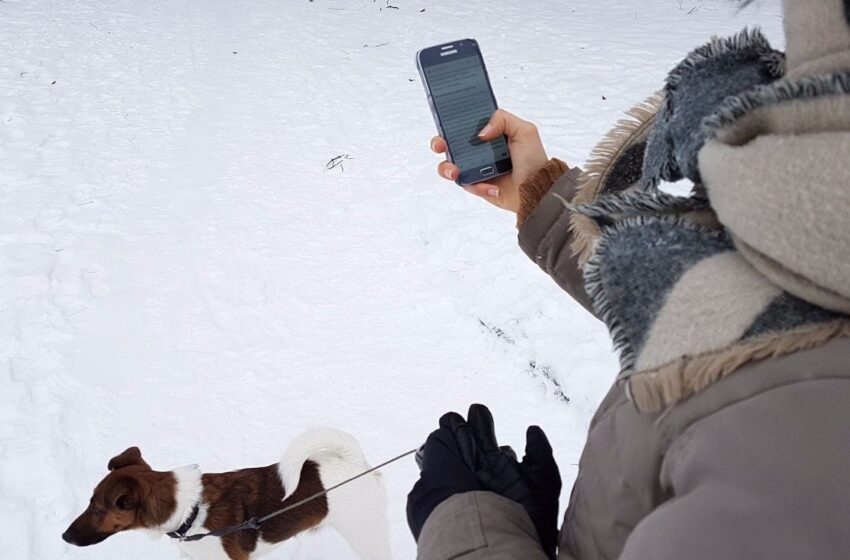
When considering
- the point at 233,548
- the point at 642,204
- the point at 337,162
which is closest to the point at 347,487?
the point at 233,548

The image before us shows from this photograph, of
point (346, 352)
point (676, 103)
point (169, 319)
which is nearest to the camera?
point (676, 103)

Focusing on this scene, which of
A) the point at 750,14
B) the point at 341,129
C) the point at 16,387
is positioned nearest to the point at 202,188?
the point at 341,129

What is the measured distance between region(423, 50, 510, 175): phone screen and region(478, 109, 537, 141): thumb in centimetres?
3

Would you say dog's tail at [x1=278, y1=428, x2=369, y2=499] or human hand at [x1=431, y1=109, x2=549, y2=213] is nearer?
human hand at [x1=431, y1=109, x2=549, y2=213]

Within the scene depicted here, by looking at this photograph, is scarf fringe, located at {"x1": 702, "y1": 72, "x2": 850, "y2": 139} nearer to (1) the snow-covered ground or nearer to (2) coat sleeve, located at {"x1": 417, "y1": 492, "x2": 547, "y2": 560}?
(1) the snow-covered ground

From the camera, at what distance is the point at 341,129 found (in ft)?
20.6

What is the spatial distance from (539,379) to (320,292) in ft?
5.67

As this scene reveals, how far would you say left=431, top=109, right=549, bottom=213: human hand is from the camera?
6.16ft

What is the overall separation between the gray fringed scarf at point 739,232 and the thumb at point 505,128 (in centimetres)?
99

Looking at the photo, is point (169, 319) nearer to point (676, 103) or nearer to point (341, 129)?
point (341, 129)

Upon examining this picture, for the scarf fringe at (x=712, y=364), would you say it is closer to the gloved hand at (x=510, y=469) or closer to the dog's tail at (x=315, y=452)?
the gloved hand at (x=510, y=469)

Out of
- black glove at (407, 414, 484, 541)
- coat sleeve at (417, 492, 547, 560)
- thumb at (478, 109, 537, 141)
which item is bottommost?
black glove at (407, 414, 484, 541)

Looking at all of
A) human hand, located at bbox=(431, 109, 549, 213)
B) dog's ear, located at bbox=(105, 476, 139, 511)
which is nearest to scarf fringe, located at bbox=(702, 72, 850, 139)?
human hand, located at bbox=(431, 109, 549, 213)

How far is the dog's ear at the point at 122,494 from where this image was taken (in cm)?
202
